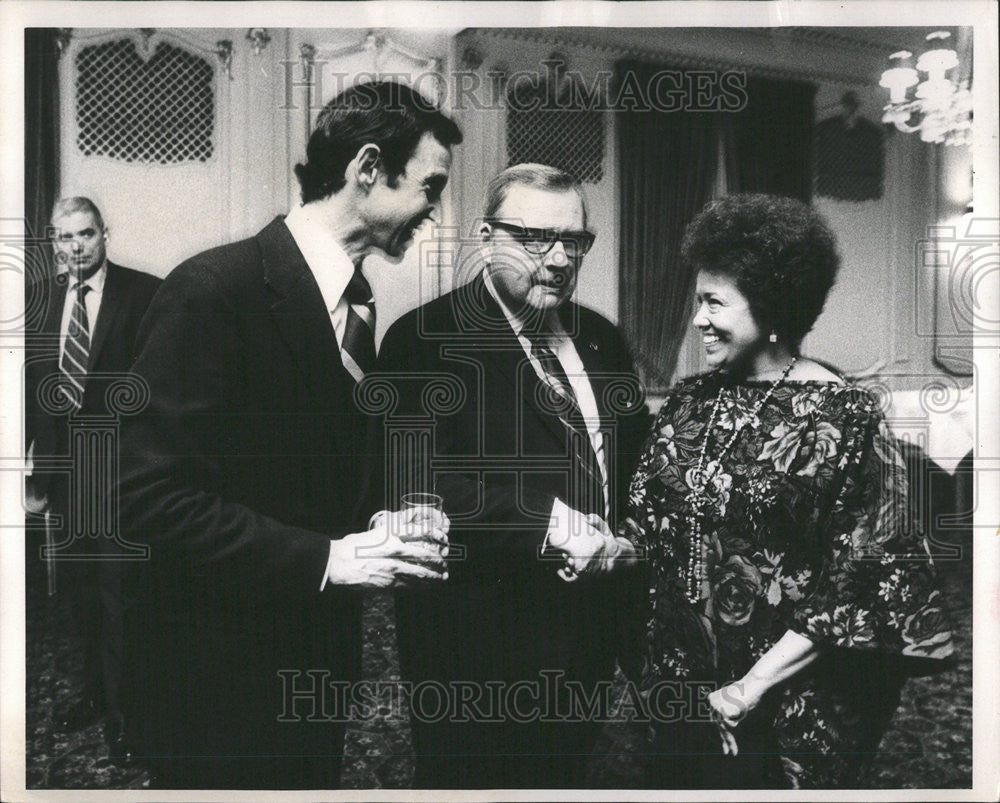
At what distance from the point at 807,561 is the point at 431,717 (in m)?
1.17

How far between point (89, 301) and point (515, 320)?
4.04 feet

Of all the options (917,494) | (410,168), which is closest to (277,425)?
(410,168)

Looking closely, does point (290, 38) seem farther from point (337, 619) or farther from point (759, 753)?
point (759, 753)

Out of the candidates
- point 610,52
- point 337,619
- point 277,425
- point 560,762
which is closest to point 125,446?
point 277,425

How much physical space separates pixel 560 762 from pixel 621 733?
0.20 meters

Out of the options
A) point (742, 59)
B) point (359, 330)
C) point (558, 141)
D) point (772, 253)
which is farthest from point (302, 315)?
point (742, 59)

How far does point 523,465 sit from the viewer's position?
2566 mm

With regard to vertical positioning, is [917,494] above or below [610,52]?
below

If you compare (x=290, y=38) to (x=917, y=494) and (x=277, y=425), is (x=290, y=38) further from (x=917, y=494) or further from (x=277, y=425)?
(x=917, y=494)

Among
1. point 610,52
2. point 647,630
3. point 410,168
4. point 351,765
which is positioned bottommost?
point 351,765

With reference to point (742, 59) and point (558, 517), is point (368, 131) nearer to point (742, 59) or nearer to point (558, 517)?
point (742, 59)

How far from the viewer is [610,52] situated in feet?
8.54

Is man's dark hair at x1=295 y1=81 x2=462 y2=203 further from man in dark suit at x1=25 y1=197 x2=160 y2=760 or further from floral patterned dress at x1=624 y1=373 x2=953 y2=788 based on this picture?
floral patterned dress at x1=624 y1=373 x2=953 y2=788

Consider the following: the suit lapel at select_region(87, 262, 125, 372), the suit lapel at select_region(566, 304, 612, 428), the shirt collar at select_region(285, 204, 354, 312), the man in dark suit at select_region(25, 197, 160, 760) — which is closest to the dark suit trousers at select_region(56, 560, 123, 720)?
the man in dark suit at select_region(25, 197, 160, 760)
